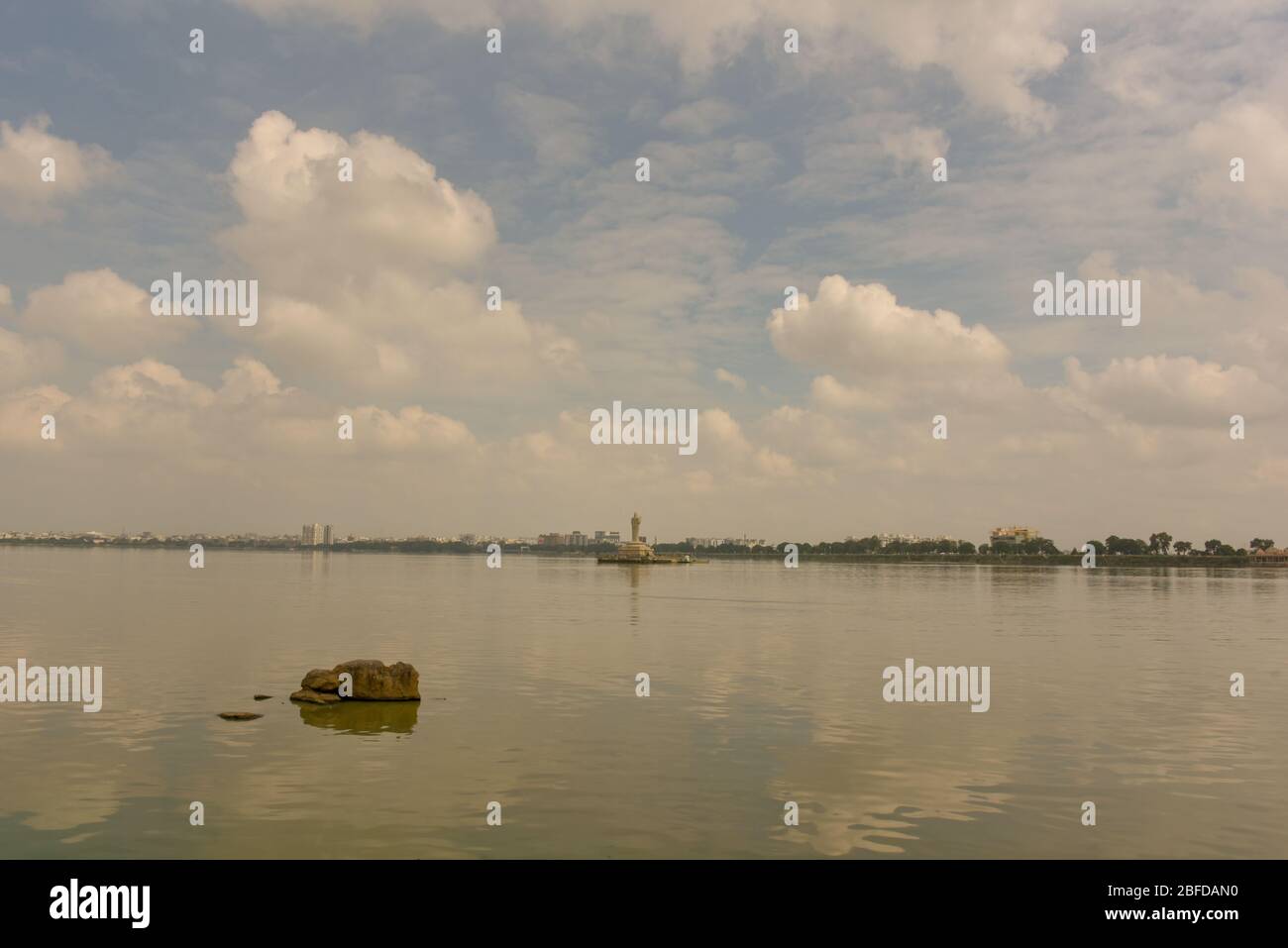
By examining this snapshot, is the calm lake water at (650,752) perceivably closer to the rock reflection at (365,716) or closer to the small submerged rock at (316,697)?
the rock reflection at (365,716)

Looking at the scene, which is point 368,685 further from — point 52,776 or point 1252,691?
point 1252,691

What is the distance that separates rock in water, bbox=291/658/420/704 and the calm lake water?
2.49ft

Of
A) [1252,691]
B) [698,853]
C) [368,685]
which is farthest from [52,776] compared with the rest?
[1252,691]

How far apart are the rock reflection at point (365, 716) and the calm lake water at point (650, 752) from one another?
0.54 feet

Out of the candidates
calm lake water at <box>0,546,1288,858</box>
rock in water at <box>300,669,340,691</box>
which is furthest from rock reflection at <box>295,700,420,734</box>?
rock in water at <box>300,669,340,691</box>

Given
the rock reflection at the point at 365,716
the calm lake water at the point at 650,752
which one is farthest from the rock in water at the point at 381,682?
the calm lake water at the point at 650,752

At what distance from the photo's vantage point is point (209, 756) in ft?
81.9

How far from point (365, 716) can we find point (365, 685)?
105 inches

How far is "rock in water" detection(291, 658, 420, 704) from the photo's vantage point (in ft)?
111
